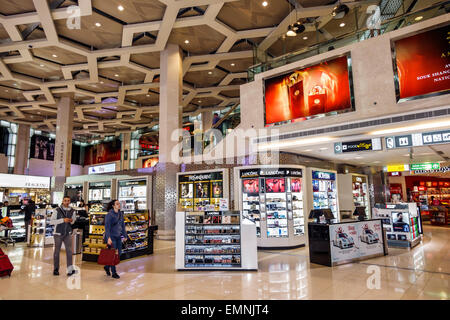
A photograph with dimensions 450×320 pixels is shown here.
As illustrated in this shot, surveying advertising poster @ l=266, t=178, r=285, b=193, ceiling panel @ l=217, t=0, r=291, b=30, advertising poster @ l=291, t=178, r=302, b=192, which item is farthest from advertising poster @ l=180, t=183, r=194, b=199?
ceiling panel @ l=217, t=0, r=291, b=30

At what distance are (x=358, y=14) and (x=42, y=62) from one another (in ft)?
41.9

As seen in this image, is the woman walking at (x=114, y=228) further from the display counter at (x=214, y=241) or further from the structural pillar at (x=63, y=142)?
the structural pillar at (x=63, y=142)

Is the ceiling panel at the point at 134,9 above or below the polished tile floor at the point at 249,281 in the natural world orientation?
above

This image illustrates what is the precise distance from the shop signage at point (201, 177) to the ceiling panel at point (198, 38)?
5437 millimetres

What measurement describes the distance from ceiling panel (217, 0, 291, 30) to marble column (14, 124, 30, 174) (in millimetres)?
18887

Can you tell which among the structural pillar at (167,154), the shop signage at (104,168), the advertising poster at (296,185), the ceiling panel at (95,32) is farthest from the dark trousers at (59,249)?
the shop signage at (104,168)

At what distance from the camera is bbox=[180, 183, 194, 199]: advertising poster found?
1059 cm

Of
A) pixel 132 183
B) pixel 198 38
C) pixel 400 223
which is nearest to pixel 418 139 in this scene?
pixel 400 223

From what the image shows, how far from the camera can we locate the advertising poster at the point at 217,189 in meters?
9.88

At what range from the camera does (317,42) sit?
24.9ft

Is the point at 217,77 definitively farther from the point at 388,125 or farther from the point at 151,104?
the point at 388,125

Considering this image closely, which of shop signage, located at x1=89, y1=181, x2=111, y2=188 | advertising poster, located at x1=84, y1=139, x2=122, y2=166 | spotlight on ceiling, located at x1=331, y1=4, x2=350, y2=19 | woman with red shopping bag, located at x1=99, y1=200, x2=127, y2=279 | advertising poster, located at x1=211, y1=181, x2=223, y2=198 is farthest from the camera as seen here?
advertising poster, located at x1=84, y1=139, x2=122, y2=166

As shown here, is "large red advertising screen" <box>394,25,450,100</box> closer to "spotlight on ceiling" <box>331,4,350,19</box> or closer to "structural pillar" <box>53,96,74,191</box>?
"spotlight on ceiling" <box>331,4,350,19</box>
